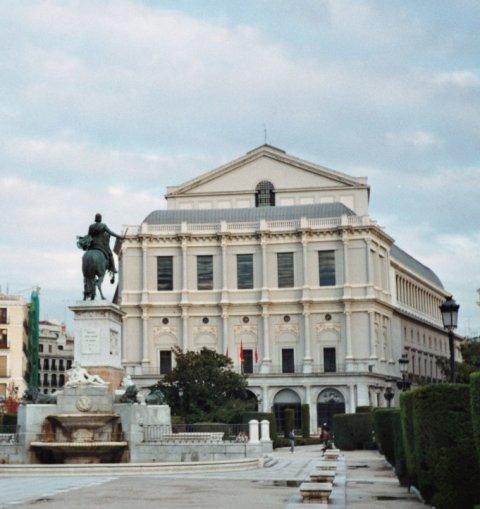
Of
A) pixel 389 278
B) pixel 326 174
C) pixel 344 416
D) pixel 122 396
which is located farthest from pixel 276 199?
pixel 122 396

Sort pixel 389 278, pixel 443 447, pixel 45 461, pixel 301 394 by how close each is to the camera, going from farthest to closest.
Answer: pixel 389 278 < pixel 301 394 < pixel 45 461 < pixel 443 447

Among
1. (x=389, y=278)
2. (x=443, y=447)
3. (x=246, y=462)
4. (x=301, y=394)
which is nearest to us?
(x=443, y=447)

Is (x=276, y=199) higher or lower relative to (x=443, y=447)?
higher

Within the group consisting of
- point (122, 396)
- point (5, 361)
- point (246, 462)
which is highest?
point (5, 361)

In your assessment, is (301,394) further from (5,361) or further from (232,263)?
(5,361)

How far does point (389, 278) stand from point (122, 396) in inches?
2700

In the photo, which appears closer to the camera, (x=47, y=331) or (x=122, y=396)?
(x=122, y=396)

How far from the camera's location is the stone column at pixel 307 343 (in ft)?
279

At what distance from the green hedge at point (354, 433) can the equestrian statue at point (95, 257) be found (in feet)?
92.6

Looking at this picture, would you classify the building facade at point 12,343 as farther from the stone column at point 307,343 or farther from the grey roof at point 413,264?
the grey roof at point 413,264

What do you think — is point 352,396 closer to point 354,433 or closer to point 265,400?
point 265,400

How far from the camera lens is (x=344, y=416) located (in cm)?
5753

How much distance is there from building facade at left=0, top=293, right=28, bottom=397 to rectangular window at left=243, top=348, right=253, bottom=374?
2379 centimetres

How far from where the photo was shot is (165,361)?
290 feet
